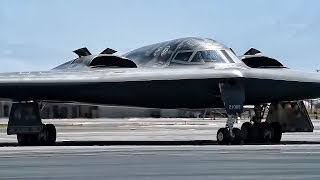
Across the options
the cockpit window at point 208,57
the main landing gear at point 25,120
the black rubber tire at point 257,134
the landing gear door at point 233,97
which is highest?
the cockpit window at point 208,57

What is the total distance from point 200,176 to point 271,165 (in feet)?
9.22

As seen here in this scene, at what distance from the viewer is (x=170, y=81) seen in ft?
83.7

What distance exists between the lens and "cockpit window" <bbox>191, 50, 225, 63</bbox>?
26359mm

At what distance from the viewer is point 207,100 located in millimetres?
27016

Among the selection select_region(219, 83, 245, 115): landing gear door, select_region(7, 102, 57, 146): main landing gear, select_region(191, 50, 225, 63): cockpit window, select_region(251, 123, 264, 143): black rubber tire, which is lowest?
select_region(251, 123, 264, 143): black rubber tire

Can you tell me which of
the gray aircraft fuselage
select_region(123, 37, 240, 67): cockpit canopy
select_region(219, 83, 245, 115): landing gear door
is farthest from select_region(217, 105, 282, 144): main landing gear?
select_region(123, 37, 240, 67): cockpit canopy

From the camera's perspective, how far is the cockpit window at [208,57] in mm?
26359

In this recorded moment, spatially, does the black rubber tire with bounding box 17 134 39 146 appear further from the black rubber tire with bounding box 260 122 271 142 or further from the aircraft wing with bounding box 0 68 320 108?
the black rubber tire with bounding box 260 122 271 142

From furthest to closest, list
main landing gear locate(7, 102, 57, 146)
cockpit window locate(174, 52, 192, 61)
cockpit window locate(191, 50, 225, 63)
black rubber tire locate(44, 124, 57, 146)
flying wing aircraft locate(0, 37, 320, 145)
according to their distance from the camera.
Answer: black rubber tire locate(44, 124, 57, 146) → cockpit window locate(174, 52, 192, 61) → cockpit window locate(191, 50, 225, 63) → main landing gear locate(7, 102, 57, 146) → flying wing aircraft locate(0, 37, 320, 145)

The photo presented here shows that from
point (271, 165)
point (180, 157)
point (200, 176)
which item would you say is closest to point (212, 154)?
point (180, 157)

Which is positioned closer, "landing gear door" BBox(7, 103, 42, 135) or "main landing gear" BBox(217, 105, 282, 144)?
"landing gear door" BBox(7, 103, 42, 135)

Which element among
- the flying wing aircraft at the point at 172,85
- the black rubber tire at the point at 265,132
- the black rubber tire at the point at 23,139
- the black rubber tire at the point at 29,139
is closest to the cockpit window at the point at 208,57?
the flying wing aircraft at the point at 172,85

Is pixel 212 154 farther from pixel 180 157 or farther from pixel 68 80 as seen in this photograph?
pixel 68 80

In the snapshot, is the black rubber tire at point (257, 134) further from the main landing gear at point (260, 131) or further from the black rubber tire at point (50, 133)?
the black rubber tire at point (50, 133)
